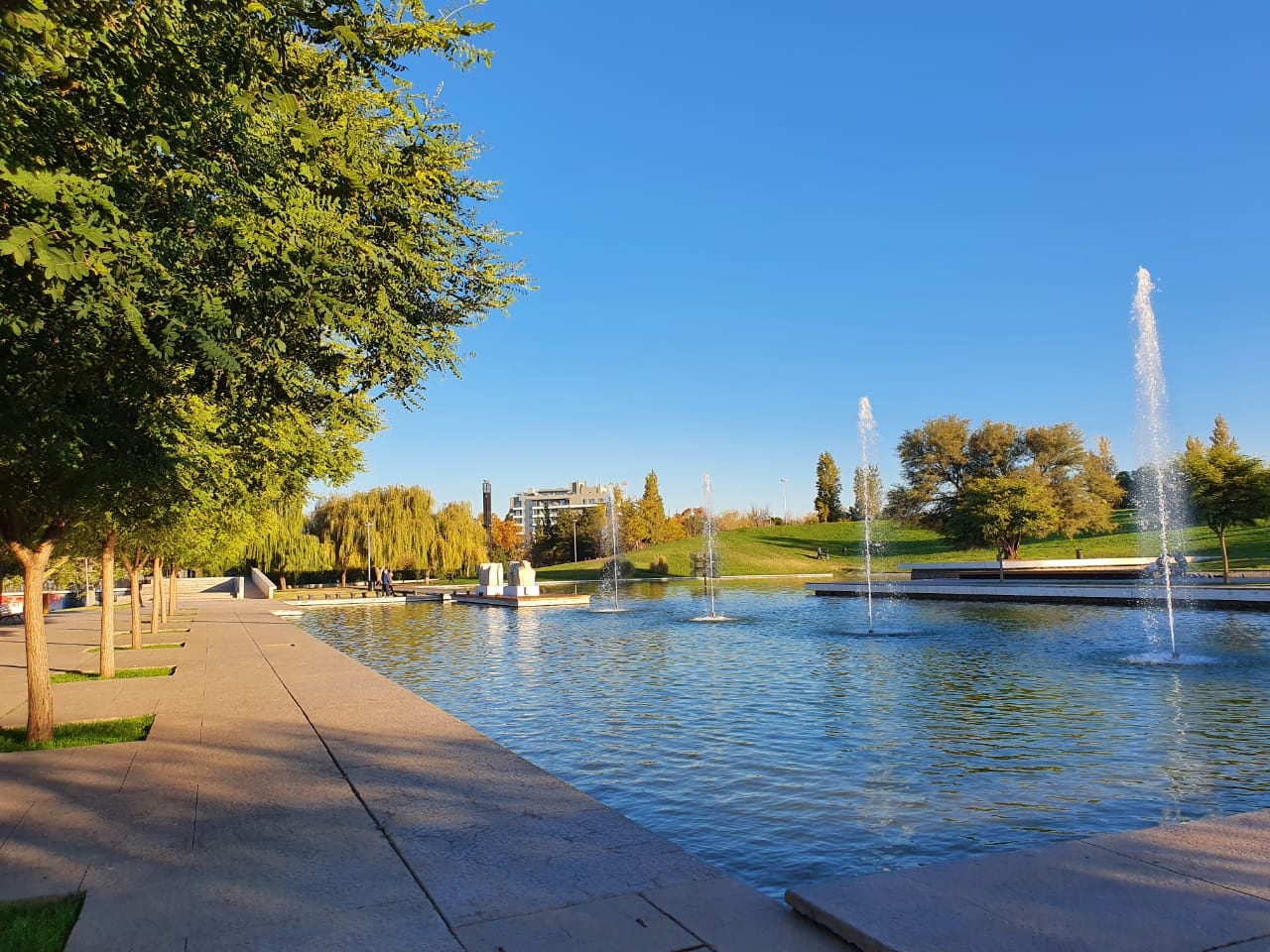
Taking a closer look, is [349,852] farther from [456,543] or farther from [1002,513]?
[456,543]

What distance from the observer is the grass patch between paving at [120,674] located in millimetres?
15609

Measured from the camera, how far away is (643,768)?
8.41 metres

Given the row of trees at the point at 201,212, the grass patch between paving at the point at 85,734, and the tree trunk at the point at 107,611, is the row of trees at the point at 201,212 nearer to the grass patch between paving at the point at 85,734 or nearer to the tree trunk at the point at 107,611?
the grass patch between paving at the point at 85,734

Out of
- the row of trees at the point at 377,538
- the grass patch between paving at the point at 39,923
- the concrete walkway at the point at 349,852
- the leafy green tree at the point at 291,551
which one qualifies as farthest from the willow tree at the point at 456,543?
the grass patch between paving at the point at 39,923

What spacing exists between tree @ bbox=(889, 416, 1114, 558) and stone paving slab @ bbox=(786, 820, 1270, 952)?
41310mm

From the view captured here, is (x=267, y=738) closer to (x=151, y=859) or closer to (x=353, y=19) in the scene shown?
(x=151, y=859)

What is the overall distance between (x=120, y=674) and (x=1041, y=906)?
16618mm

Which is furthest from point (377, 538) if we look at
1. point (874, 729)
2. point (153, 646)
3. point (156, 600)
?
point (874, 729)

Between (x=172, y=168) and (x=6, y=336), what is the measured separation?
1.60m

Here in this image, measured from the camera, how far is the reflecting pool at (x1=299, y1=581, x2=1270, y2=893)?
650 cm

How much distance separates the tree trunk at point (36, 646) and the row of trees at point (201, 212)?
2408 mm

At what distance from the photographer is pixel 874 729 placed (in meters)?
9.98

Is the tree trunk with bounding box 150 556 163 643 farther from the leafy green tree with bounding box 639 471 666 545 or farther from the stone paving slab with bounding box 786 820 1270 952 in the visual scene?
the leafy green tree with bounding box 639 471 666 545

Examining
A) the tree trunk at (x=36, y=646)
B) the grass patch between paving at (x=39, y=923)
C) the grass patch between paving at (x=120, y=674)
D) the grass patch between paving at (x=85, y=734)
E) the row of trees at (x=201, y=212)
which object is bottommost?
the grass patch between paving at (x=120, y=674)
